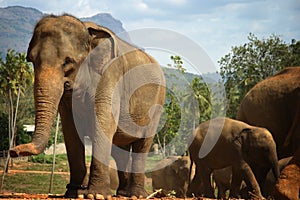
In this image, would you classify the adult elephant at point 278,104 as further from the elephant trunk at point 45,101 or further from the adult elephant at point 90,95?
the elephant trunk at point 45,101

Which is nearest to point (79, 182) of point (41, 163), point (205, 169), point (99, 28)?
point (99, 28)

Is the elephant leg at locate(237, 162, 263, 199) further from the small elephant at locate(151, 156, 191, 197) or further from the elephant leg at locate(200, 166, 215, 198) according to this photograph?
the small elephant at locate(151, 156, 191, 197)

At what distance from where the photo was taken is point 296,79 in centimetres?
1192

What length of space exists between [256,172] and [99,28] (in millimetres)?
8030

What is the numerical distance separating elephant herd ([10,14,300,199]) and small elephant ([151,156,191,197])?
33.5ft

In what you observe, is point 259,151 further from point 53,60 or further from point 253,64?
point 253,64

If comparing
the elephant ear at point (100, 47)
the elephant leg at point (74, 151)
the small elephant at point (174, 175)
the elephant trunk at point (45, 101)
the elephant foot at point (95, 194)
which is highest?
the elephant ear at point (100, 47)

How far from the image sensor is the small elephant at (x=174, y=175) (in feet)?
77.2

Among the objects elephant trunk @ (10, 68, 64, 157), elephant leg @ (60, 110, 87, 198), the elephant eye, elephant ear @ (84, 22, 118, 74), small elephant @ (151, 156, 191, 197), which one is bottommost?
small elephant @ (151, 156, 191, 197)

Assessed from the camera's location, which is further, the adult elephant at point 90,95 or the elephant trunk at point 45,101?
the adult elephant at point 90,95

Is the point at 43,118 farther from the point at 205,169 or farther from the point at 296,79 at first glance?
the point at 205,169

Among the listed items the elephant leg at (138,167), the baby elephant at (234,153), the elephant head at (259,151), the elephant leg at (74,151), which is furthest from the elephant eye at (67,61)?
the elephant head at (259,151)

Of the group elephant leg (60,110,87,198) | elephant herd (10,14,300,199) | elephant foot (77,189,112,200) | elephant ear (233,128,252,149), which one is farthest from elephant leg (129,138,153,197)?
elephant ear (233,128,252,149)

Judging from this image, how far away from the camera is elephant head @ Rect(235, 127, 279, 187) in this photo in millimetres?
13633
